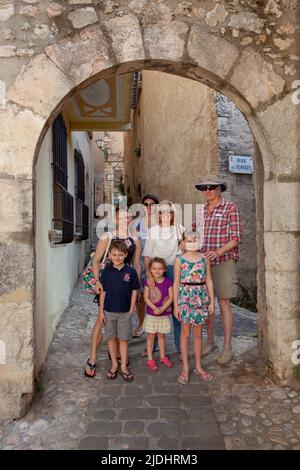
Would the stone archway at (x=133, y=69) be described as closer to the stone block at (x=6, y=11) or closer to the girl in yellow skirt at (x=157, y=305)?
the stone block at (x=6, y=11)

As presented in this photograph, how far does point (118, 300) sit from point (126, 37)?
1.93m

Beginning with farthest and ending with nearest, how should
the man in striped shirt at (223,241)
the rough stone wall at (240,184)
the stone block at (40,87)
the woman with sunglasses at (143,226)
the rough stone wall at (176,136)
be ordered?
the rough stone wall at (176,136) < the rough stone wall at (240,184) < the woman with sunglasses at (143,226) < the man in striped shirt at (223,241) < the stone block at (40,87)

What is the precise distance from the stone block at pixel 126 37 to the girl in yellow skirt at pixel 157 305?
159 centimetres

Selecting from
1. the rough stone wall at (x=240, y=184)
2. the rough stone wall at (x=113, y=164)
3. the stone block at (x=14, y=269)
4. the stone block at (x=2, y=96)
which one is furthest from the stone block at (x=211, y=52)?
the rough stone wall at (x=113, y=164)

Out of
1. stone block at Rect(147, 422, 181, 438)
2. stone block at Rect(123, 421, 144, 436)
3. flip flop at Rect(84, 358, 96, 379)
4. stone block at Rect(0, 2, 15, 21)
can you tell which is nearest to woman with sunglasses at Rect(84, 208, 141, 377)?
flip flop at Rect(84, 358, 96, 379)

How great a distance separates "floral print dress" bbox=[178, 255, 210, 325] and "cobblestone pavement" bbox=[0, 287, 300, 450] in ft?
1.66

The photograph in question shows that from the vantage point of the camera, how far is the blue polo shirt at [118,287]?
321 centimetres

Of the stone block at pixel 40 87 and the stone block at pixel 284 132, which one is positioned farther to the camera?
the stone block at pixel 284 132

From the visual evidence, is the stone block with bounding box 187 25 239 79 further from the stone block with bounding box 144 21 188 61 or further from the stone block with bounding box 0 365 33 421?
the stone block with bounding box 0 365 33 421

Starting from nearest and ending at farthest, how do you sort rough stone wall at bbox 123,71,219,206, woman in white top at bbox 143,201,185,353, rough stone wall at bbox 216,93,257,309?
1. woman in white top at bbox 143,201,185,353
2. rough stone wall at bbox 216,93,257,309
3. rough stone wall at bbox 123,71,219,206

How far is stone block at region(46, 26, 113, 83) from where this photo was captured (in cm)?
280

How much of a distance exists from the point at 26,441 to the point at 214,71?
2.74 m

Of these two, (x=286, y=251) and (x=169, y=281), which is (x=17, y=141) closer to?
(x=169, y=281)

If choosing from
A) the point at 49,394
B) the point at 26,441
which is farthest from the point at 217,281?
the point at 26,441
